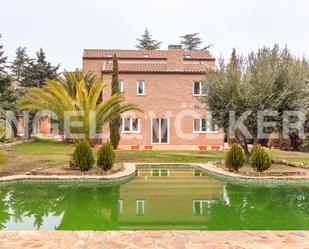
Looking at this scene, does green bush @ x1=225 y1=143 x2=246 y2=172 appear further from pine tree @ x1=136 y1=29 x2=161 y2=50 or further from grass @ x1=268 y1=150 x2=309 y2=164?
pine tree @ x1=136 y1=29 x2=161 y2=50

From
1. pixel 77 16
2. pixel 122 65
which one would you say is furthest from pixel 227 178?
pixel 122 65

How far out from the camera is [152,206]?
34.5 ft

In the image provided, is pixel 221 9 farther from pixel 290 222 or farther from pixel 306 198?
pixel 290 222

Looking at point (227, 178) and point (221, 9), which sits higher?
point (221, 9)

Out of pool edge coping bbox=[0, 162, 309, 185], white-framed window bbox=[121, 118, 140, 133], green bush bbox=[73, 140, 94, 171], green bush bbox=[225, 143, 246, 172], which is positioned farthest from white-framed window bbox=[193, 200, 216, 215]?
white-framed window bbox=[121, 118, 140, 133]

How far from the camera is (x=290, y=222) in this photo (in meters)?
8.90

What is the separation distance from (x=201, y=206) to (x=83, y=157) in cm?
666

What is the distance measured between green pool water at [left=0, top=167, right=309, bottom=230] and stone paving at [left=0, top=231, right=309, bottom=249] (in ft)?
3.85

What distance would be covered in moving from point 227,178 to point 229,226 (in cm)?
720

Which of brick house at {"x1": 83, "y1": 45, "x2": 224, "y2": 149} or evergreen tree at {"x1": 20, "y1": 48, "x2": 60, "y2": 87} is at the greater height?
evergreen tree at {"x1": 20, "y1": 48, "x2": 60, "y2": 87}

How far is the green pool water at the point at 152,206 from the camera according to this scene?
862 cm

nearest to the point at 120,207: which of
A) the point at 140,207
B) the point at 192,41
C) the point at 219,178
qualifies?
the point at 140,207

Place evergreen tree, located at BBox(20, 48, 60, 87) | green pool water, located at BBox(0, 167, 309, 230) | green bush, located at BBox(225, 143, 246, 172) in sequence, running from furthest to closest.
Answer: evergreen tree, located at BBox(20, 48, 60, 87)
green bush, located at BBox(225, 143, 246, 172)
green pool water, located at BBox(0, 167, 309, 230)

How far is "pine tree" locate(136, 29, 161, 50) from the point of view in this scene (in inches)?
2650
